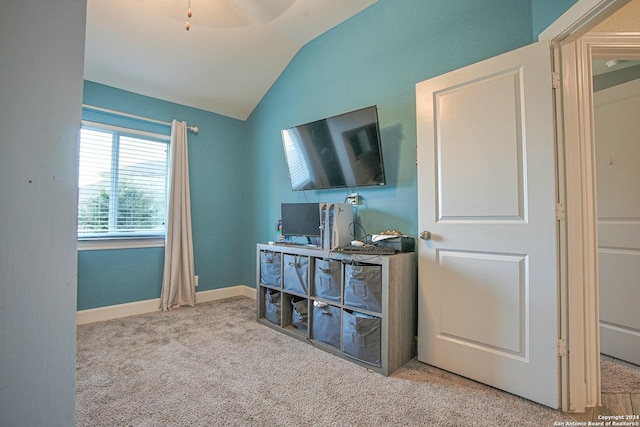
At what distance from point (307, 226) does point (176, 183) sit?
1.77 metres

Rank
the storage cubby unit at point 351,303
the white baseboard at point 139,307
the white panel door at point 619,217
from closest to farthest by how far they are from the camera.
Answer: the storage cubby unit at point 351,303, the white panel door at point 619,217, the white baseboard at point 139,307

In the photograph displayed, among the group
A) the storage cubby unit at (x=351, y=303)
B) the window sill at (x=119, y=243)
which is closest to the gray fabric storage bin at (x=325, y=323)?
the storage cubby unit at (x=351, y=303)

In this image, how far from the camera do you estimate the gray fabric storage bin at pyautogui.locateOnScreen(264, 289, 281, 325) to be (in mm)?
2719

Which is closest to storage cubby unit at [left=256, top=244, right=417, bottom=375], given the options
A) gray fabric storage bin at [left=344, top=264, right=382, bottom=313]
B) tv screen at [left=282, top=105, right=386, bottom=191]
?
gray fabric storage bin at [left=344, top=264, right=382, bottom=313]

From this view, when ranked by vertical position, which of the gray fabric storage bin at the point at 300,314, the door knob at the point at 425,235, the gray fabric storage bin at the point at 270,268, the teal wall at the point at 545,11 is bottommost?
the gray fabric storage bin at the point at 300,314

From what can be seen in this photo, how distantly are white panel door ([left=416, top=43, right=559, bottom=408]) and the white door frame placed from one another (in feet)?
0.17

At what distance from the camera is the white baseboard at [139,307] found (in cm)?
288

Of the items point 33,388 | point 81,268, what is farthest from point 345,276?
point 81,268

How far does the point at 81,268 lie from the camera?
2875mm

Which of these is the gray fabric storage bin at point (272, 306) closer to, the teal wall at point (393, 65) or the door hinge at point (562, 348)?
the teal wall at point (393, 65)

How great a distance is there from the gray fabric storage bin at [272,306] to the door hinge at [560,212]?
2.20 meters

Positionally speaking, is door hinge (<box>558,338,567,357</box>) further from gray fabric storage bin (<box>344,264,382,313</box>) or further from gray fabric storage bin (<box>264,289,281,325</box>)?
gray fabric storage bin (<box>264,289,281,325</box>)

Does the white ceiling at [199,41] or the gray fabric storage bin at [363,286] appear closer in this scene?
the gray fabric storage bin at [363,286]

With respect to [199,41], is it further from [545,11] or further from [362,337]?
[362,337]
